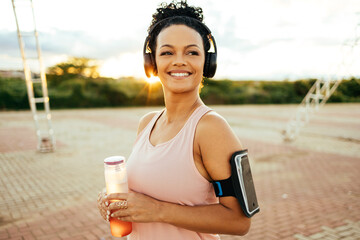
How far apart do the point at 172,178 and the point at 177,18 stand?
83cm

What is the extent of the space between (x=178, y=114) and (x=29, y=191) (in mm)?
5259

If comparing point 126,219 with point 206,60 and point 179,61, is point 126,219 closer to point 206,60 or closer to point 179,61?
point 179,61

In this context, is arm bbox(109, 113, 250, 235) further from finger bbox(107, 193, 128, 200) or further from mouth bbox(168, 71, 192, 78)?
mouth bbox(168, 71, 192, 78)

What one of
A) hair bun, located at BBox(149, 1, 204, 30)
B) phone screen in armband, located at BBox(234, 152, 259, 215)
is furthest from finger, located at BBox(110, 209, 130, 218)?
hair bun, located at BBox(149, 1, 204, 30)

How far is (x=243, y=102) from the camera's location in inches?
1314

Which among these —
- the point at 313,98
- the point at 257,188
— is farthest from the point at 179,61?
the point at 313,98

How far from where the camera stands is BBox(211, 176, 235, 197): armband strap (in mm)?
1127

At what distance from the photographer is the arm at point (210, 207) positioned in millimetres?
1134

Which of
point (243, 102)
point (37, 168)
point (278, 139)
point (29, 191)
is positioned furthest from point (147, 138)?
point (243, 102)

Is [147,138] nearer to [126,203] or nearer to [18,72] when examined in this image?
[126,203]

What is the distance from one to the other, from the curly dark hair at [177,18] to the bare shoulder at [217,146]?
54 centimetres

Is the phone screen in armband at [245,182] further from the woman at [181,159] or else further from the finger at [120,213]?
the finger at [120,213]

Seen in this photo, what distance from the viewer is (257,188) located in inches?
222

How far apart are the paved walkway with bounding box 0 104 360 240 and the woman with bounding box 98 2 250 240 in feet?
9.22
